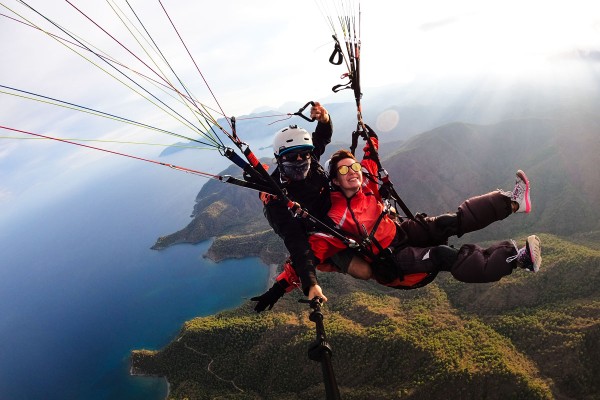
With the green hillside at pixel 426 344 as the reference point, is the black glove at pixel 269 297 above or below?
above

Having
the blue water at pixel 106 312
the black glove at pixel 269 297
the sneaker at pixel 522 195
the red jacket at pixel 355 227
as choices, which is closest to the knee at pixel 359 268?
the red jacket at pixel 355 227

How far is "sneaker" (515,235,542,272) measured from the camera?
4.20 m

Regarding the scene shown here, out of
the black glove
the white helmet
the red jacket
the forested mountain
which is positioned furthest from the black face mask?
the forested mountain

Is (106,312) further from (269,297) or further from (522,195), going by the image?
(522,195)

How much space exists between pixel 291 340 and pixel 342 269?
42.7m

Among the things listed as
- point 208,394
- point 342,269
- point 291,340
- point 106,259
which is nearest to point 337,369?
point 291,340

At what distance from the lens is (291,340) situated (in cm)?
4438

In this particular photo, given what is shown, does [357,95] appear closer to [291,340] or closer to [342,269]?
[342,269]

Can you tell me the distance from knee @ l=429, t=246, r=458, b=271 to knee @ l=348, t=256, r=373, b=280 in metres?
0.97

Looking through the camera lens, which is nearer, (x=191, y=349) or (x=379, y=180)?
(x=379, y=180)

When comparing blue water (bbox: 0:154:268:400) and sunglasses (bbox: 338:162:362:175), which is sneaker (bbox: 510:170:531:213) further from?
blue water (bbox: 0:154:268:400)

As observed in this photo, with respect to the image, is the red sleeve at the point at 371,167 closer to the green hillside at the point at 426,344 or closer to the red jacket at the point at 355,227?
the red jacket at the point at 355,227

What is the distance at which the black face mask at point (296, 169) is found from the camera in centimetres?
554

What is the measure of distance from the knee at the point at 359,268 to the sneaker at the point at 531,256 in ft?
6.59
